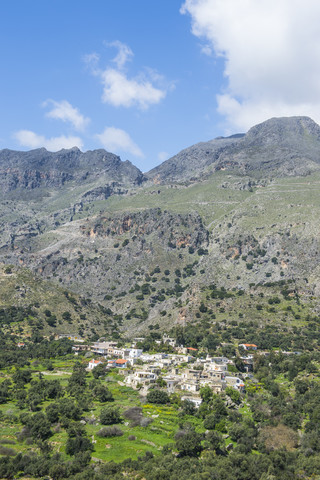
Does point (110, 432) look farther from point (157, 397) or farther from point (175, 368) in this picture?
point (175, 368)

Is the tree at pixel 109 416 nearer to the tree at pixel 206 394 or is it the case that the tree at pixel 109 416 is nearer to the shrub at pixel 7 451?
the shrub at pixel 7 451

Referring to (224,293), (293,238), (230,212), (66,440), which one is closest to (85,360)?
(66,440)

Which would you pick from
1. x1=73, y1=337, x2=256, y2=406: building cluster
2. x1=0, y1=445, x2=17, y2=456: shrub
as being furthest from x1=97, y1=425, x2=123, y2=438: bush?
x1=73, y1=337, x2=256, y2=406: building cluster

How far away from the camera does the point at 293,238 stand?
520 ft

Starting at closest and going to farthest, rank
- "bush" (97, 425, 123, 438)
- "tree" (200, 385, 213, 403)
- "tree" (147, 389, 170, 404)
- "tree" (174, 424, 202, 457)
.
A: 1. "tree" (174, 424, 202, 457)
2. "bush" (97, 425, 123, 438)
3. "tree" (147, 389, 170, 404)
4. "tree" (200, 385, 213, 403)

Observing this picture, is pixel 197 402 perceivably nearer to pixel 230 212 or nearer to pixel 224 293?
pixel 224 293

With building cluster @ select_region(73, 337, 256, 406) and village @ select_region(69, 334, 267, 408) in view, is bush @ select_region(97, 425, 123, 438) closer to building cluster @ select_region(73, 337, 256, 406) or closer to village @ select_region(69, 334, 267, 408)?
village @ select_region(69, 334, 267, 408)

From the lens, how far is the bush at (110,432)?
179 ft

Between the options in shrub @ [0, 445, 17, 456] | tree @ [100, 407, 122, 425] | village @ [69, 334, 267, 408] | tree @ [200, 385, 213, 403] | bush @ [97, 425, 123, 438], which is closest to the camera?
shrub @ [0, 445, 17, 456]

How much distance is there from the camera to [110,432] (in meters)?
54.8

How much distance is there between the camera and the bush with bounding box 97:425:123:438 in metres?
54.7

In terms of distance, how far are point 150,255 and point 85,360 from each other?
94995 millimetres

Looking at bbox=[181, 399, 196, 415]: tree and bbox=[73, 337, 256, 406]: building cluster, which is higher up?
bbox=[73, 337, 256, 406]: building cluster

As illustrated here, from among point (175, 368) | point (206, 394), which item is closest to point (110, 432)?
point (206, 394)
